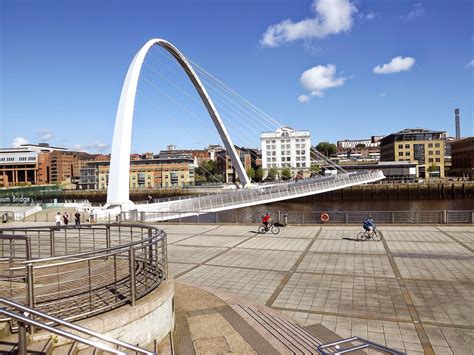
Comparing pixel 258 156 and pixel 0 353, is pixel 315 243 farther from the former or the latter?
pixel 258 156

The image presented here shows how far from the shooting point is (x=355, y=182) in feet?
168

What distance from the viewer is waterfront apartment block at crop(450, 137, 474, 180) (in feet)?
351

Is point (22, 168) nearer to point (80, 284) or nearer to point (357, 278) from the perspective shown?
point (80, 284)

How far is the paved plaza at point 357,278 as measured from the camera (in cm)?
720

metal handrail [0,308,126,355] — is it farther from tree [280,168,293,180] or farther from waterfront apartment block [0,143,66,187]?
waterfront apartment block [0,143,66,187]

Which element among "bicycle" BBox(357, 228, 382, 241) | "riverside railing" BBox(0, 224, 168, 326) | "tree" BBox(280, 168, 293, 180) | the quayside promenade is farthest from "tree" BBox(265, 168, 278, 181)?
"riverside railing" BBox(0, 224, 168, 326)

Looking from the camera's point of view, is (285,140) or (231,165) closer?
(231,165)

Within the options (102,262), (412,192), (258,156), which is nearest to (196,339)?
(102,262)

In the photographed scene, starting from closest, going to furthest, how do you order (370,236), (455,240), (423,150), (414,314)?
(414,314), (455,240), (370,236), (423,150)

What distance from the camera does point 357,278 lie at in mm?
10727

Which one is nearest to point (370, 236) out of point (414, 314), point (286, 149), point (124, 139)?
point (414, 314)

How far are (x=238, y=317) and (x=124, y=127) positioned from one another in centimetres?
2833

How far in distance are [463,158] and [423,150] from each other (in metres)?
11.7

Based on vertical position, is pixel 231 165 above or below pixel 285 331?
above
